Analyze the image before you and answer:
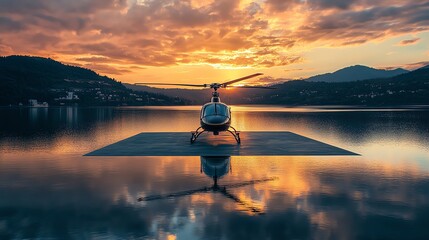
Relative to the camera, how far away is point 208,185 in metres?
14.2

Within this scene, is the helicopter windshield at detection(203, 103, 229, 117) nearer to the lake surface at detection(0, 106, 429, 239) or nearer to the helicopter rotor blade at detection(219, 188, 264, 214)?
the lake surface at detection(0, 106, 429, 239)

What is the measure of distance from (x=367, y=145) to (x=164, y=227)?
2292 cm

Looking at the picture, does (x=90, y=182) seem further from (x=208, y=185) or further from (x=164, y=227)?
(x=164, y=227)

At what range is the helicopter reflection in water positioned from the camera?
37.9 feet

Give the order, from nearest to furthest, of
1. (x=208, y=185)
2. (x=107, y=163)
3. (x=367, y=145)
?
(x=208, y=185) → (x=107, y=163) → (x=367, y=145)

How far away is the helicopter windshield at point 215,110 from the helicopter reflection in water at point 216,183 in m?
6.25

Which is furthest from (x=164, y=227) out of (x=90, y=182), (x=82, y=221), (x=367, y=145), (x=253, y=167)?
(x=367, y=145)

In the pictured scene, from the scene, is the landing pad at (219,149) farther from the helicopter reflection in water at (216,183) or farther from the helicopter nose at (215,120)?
the helicopter reflection in water at (216,183)

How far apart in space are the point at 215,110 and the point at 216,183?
43.1ft

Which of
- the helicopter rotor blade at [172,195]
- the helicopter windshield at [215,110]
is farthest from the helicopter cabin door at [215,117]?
the helicopter rotor blade at [172,195]

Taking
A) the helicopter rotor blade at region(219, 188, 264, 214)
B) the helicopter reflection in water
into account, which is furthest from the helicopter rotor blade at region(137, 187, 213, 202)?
the helicopter rotor blade at region(219, 188, 264, 214)

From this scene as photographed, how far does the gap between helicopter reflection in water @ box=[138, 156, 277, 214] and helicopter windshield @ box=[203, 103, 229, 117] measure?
625 centimetres

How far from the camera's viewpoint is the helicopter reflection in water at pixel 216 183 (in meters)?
11.6

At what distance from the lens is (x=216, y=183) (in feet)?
47.5
